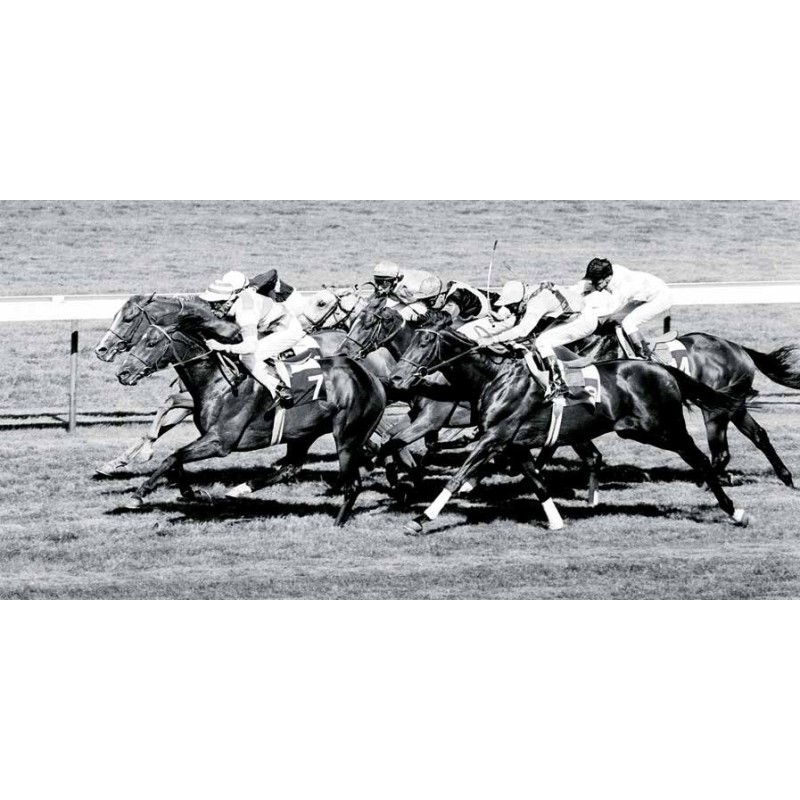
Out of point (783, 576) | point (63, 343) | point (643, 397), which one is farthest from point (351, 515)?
point (63, 343)

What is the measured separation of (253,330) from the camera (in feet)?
39.1

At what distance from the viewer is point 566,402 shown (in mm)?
11938

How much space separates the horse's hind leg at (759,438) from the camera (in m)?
13.4

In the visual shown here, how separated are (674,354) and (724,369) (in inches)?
18.6

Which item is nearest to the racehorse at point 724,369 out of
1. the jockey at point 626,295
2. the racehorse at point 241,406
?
the jockey at point 626,295

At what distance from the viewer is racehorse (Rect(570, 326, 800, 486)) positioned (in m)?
13.5

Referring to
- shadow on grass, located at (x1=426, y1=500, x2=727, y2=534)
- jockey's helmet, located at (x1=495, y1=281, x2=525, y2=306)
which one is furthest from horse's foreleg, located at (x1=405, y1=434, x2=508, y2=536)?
jockey's helmet, located at (x1=495, y1=281, x2=525, y2=306)

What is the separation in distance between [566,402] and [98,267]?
486 inches

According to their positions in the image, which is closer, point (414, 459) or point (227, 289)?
point (227, 289)

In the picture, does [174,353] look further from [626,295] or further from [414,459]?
[626,295]

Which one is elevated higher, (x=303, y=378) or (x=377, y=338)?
(x=377, y=338)

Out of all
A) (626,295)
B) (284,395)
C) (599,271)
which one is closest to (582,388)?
(599,271)

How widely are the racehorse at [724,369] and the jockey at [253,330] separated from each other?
299 centimetres

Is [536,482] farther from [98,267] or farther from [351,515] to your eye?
[98,267]
